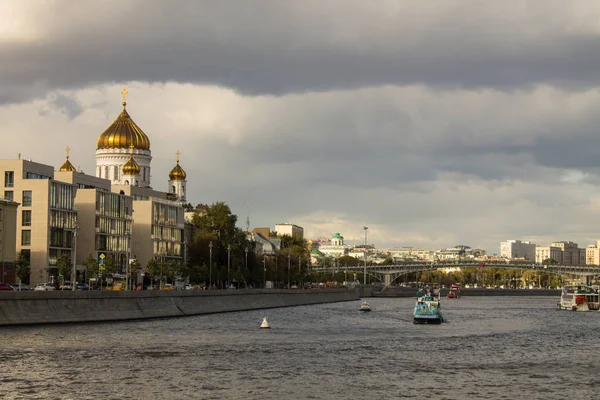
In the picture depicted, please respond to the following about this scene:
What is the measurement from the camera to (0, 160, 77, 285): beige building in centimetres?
14562

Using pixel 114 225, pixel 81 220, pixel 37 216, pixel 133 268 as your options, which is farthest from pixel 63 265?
pixel 114 225

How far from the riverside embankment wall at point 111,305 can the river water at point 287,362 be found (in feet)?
5.74

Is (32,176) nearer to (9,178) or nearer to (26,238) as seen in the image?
(9,178)

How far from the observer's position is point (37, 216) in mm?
146500

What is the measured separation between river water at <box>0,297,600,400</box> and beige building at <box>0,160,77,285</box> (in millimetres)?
44651

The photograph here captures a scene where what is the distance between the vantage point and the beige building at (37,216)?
14562cm

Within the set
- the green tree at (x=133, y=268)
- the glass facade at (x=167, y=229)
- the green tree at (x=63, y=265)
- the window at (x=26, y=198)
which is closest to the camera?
the green tree at (x=63, y=265)

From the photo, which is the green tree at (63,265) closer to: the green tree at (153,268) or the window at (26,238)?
the window at (26,238)

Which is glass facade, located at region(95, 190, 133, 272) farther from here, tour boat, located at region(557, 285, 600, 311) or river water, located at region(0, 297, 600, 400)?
tour boat, located at region(557, 285, 600, 311)

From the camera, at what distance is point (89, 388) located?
55.9 meters

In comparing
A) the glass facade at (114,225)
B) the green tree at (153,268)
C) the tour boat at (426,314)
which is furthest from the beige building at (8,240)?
the tour boat at (426,314)

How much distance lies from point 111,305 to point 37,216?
47894 mm

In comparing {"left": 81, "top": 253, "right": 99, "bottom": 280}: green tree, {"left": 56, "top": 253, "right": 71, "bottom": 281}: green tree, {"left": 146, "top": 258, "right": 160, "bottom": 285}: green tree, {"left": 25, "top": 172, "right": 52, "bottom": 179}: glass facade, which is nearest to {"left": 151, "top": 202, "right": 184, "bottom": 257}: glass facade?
{"left": 146, "top": 258, "right": 160, "bottom": 285}: green tree

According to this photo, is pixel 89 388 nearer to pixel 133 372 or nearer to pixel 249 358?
pixel 133 372
